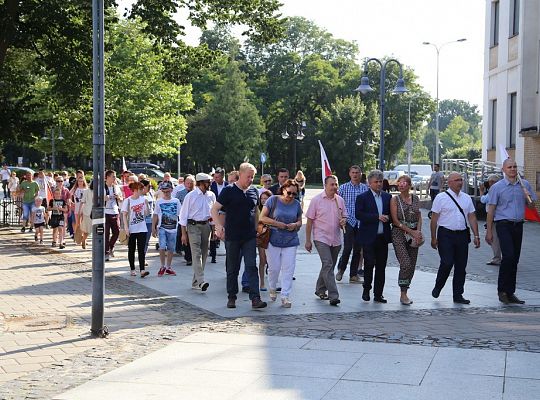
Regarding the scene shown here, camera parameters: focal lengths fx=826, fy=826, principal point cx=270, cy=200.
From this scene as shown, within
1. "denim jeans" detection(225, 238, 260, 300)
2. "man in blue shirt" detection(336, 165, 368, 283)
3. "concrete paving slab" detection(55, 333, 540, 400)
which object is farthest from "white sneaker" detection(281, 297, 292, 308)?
"man in blue shirt" detection(336, 165, 368, 283)

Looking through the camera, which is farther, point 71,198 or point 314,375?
point 71,198

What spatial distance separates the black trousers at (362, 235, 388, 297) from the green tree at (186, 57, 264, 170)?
195 ft

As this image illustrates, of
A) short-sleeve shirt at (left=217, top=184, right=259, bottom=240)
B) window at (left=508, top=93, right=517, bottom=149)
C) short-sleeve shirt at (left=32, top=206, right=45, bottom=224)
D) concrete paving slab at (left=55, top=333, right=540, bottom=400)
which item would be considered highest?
window at (left=508, top=93, right=517, bottom=149)

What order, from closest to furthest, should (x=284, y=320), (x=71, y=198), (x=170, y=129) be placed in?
(x=284, y=320) → (x=71, y=198) → (x=170, y=129)

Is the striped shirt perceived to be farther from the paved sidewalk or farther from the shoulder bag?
the shoulder bag

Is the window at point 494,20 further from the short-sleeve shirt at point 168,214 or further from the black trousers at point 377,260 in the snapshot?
the black trousers at point 377,260

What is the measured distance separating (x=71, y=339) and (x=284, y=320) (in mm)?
2544

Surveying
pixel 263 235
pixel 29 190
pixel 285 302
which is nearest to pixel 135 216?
pixel 263 235

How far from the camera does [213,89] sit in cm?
8100

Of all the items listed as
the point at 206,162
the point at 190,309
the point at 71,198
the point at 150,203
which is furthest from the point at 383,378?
the point at 206,162

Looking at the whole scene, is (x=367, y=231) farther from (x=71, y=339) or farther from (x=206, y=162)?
(x=206, y=162)

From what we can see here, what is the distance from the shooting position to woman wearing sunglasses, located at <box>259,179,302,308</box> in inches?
421

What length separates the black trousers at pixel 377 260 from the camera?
439 inches

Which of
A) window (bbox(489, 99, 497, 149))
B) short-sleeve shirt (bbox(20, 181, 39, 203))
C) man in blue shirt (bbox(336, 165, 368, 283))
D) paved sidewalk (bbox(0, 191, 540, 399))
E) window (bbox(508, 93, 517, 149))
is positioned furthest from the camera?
window (bbox(489, 99, 497, 149))
